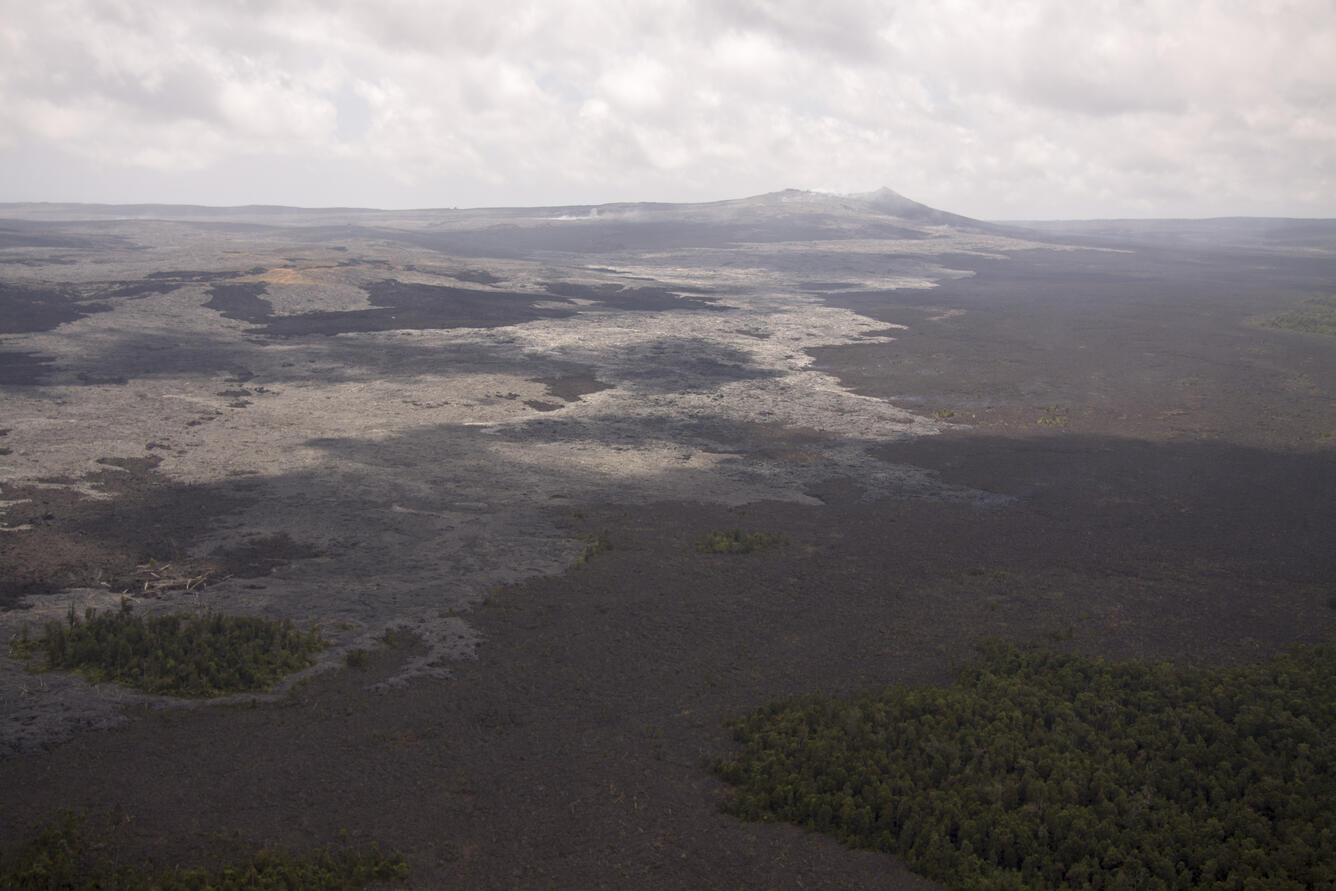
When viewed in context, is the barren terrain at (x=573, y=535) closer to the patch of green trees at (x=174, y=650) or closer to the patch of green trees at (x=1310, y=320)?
the patch of green trees at (x=174, y=650)

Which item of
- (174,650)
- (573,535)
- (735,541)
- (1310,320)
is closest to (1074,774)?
(735,541)

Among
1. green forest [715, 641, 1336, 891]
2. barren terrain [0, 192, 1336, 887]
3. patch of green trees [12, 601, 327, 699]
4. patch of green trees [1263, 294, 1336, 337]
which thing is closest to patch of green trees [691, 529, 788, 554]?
barren terrain [0, 192, 1336, 887]

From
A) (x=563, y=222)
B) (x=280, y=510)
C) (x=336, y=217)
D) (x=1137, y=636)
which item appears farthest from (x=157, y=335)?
(x=336, y=217)

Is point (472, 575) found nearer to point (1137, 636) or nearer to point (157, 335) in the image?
point (1137, 636)

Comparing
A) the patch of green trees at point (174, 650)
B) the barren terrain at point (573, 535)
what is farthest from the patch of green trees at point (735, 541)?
the patch of green trees at point (174, 650)

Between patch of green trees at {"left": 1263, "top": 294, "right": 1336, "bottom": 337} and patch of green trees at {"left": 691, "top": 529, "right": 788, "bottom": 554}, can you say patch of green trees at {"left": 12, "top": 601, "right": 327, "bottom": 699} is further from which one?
patch of green trees at {"left": 1263, "top": 294, "right": 1336, "bottom": 337}
